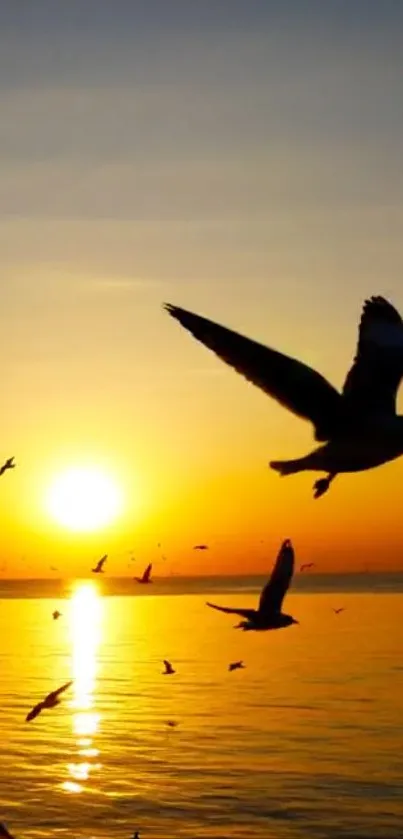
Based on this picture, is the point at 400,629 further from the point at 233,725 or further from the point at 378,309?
the point at 378,309

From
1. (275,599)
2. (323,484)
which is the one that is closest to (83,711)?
(275,599)

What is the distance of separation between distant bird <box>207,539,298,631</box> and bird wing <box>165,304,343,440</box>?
13600mm

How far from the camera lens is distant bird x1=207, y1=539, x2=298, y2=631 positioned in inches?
1188

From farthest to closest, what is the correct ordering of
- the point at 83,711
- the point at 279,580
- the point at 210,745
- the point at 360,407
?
the point at 83,711 < the point at 210,745 < the point at 279,580 < the point at 360,407

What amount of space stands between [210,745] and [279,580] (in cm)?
1416

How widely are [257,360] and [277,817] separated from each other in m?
20.6

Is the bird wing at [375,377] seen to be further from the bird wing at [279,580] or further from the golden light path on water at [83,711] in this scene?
the golden light path on water at [83,711]

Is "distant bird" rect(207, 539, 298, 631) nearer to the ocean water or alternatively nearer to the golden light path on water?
the ocean water

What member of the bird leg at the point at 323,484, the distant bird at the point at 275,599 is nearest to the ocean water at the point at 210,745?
the distant bird at the point at 275,599

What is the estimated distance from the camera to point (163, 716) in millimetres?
49594

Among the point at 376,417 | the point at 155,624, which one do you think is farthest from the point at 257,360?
the point at 155,624

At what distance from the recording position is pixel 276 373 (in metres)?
15.5

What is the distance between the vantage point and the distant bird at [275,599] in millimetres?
30172

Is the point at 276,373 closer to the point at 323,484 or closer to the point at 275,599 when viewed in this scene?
the point at 323,484
